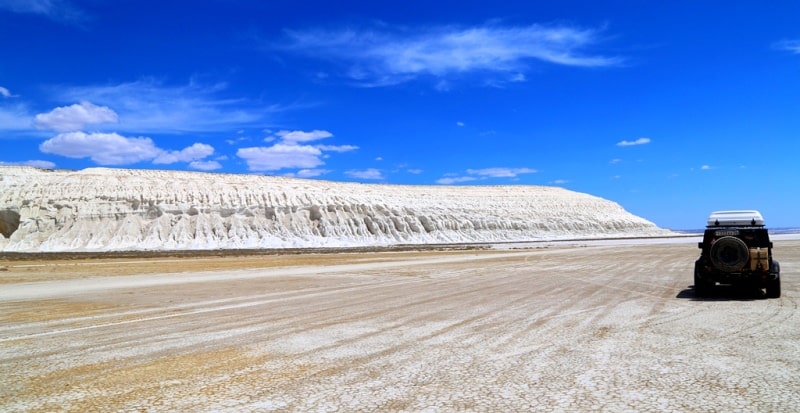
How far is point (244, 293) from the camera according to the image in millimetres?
20547

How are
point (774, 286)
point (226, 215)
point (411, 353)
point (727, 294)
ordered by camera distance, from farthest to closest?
point (226, 215) → point (727, 294) → point (774, 286) → point (411, 353)

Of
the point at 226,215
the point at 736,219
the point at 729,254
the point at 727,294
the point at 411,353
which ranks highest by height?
the point at 226,215

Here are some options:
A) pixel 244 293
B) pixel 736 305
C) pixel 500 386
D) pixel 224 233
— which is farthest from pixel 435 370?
pixel 224 233

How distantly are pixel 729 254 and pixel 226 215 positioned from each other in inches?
3194

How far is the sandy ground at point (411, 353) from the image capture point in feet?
21.6

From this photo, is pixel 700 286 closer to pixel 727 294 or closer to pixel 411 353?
pixel 727 294

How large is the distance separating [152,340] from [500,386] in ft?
22.4

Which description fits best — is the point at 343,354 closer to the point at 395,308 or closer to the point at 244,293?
the point at 395,308

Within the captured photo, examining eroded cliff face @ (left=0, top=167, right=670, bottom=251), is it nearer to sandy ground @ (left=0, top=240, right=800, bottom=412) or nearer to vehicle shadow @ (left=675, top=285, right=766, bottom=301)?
sandy ground @ (left=0, top=240, right=800, bottom=412)

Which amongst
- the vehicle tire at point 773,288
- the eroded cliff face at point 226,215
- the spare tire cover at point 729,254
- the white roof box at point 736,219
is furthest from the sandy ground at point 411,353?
the eroded cliff face at point 226,215

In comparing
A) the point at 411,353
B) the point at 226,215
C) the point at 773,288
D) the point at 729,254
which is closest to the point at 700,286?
the point at 729,254

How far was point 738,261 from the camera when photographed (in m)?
15.7

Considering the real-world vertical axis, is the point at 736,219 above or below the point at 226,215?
below

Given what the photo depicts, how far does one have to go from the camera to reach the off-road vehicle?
50.7ft
